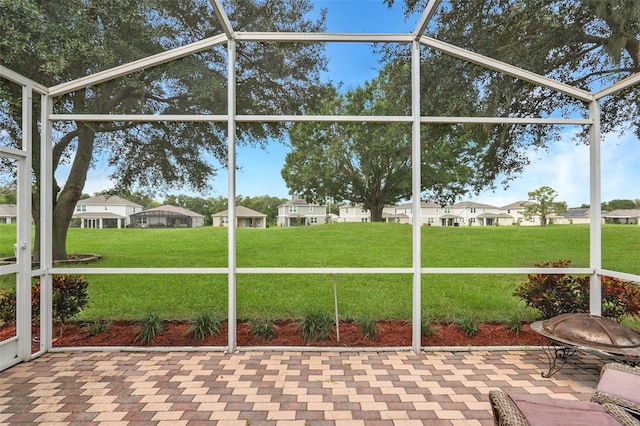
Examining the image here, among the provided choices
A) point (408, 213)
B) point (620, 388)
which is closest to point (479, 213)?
point (408, 213)

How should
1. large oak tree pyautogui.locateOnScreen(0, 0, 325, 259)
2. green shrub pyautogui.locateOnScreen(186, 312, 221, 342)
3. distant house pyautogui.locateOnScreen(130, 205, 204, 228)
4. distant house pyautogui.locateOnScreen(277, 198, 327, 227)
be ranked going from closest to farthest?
1. large oak tree pyautogui.locateOnScreen(0, 0, 325, 259)
2. green shrub pyautogui.locateOnScreen(186, 312, 221, 342)
3. distant house pyautogui.locateOnScreen(130, 205, 204, 228)
4. distant house pyautogui.locateOnScreen(277, 198, 327, 227)

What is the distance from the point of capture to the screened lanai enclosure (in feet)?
11.5

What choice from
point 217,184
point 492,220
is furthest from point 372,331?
point 217,184

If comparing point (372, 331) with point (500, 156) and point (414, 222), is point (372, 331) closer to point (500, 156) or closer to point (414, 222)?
point (414, 222)

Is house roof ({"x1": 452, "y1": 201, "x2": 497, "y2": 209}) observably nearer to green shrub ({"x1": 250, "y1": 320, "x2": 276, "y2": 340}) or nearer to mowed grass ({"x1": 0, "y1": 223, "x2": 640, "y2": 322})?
mowed grass ({"x1": 0, "y1": 223, "x2": 640, "y2": 322})

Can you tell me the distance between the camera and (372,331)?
13.2 feet

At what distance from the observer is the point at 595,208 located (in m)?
3.88

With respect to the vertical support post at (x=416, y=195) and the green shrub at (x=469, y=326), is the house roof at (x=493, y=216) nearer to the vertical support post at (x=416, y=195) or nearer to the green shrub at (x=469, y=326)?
the vertical support post at (x=416, y=195)

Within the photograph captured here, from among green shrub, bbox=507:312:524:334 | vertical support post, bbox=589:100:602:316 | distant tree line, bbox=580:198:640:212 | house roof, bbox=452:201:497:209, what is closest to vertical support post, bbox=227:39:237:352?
house roof, bbox=452:201:497:209

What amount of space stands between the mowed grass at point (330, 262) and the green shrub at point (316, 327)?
403 mm

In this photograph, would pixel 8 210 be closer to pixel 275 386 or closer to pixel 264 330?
pixel 264 330

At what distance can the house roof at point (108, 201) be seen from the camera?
163 inches

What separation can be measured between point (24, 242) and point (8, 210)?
1.19ft

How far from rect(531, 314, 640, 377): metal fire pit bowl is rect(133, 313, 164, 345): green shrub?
158 inches
